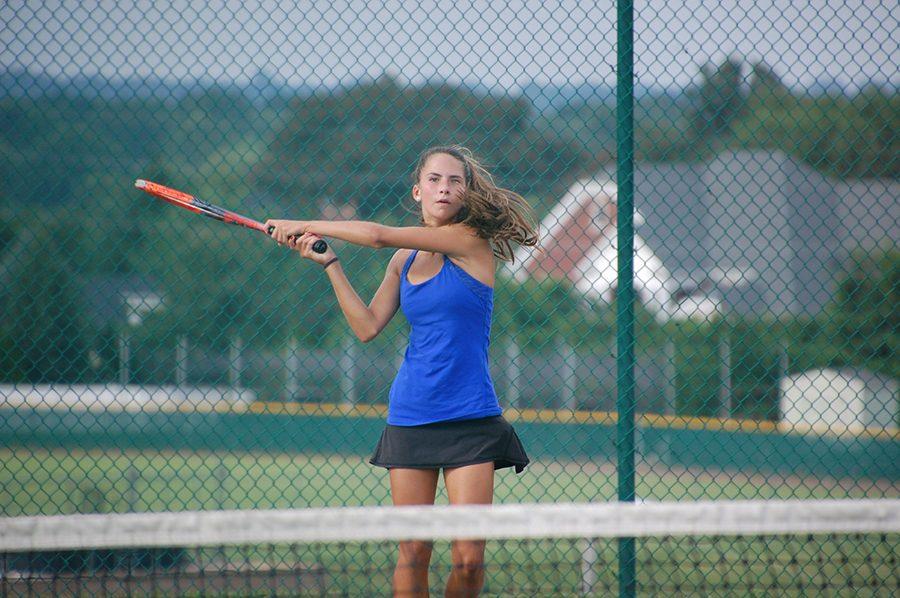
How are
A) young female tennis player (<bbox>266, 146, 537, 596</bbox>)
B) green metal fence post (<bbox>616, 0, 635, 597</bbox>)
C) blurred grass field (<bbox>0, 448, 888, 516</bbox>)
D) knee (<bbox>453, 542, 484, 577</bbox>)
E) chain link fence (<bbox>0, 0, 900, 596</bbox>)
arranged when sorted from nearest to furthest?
knee (<bbox>453, 542, 484, 577</bbox>)
young female tennis player (<bbox>266, 146, 537, 596</bbox>)
green metal fence post (<bbox>616, 0, 635, 597</bbox>)
chain link fence (<bbox>0, 0, 900, 596</bbox>)
blurred grass field (<bbox>0, 448, 888, 516</bbox>)

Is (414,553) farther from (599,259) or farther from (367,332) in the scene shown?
(599,259)

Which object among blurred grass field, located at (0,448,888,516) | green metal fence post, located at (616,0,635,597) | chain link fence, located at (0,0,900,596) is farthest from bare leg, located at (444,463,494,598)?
blurred grass field, located at (0,448,888,516)

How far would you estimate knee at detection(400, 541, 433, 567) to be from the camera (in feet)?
11.5

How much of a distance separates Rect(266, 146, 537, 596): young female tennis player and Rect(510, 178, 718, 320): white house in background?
1.14m

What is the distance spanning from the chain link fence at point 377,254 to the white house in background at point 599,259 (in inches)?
8.6

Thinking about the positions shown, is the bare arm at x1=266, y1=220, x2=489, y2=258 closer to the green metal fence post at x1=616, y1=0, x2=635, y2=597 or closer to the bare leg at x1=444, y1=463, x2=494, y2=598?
the bare leg at x1=444, y1=463, x2=494, y2=598

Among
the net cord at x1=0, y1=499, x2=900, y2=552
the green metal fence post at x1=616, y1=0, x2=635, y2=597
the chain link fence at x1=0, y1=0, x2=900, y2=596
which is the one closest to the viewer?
the net cord at x1=0, y1=499, x2=900, y2=552

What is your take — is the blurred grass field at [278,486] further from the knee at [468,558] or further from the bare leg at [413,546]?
the knee at [468,558]

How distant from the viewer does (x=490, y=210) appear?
3.71 meters

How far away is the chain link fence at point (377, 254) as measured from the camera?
502 cm

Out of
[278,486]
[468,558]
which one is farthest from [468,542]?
[278,486]

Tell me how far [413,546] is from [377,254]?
8250 mm

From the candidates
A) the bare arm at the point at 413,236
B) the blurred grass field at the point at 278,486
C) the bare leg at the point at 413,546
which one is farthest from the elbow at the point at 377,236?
the blurred grass field at the point at 278,486

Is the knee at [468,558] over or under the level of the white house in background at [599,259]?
under
